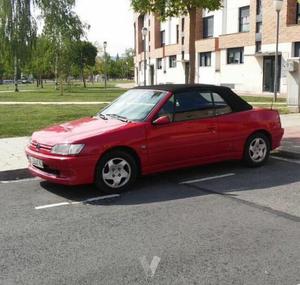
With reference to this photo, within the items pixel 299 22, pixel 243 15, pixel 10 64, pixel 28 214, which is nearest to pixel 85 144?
pixel 28 214

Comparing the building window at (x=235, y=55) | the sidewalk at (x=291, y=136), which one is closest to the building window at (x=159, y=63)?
the building window at (x=235, y=55)

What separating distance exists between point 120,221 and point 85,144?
1415mm

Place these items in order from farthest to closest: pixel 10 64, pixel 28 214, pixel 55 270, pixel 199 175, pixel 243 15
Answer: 1. pixel 243 15
2. pixel 10 64
3. pixel 199 175
4. pixel 28 214
5. pixel 55 270

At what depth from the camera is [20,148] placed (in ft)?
34.6

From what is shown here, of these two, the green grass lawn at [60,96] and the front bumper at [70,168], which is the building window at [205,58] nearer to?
the green grass lawn at [60,96]

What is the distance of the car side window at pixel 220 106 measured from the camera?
802 cm

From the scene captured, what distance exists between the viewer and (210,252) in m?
4.56

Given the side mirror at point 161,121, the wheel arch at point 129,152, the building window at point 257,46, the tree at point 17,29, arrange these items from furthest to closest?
the building window at point 257,46 < the tree at point 17,29 < the side mirror at point 161,121 < the wheel arch at point 129,152

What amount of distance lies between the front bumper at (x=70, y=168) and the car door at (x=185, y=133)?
98 cm

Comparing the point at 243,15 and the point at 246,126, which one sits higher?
the point at 243,15

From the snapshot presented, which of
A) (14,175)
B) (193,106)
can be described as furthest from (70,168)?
(193,106)

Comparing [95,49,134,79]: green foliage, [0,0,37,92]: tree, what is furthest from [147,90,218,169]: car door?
[95,49,134,79]: green foliage

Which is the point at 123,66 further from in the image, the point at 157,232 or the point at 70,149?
the point at 157,232

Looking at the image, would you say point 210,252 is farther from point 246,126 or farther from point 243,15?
point 243,15
